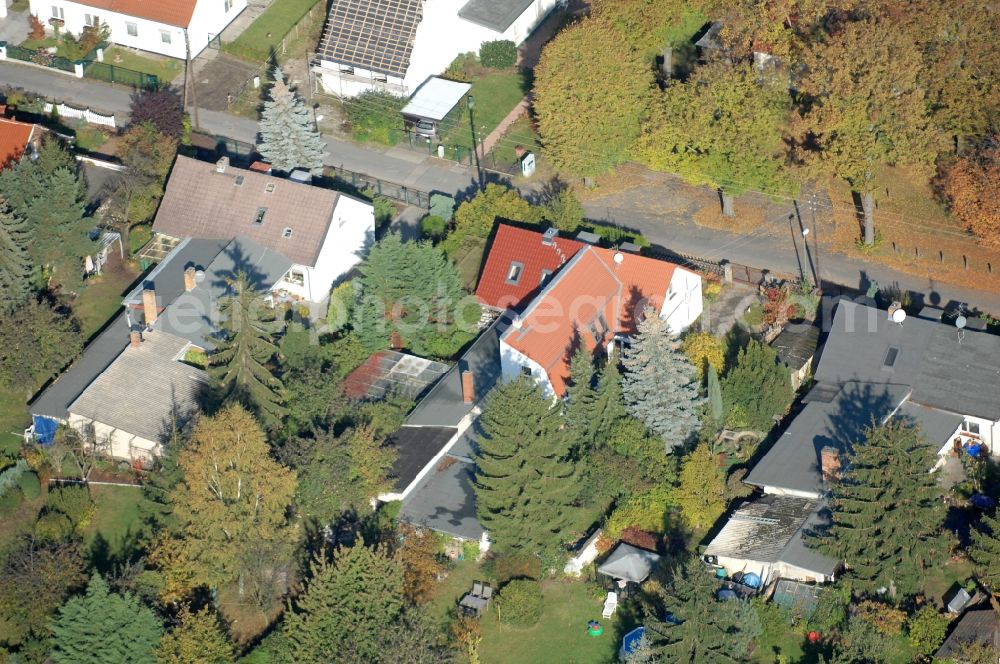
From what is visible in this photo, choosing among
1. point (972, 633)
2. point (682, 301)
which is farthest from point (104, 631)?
point (972, 633)

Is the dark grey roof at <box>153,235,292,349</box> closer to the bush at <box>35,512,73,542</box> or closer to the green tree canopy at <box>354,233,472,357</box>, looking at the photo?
the green tree canopy at <box>354,233,472,357</box>

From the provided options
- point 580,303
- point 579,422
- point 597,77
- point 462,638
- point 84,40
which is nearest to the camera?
point 462,638

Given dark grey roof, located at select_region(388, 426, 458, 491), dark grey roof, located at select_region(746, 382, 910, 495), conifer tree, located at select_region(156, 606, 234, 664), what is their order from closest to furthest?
conifer tree, located at select_region(156, 606, 234, 664) < dark grey roof, located at select_region(388, 426, 458, 491) < dark grey roof, located at select_region(746, 382, 910, 495)

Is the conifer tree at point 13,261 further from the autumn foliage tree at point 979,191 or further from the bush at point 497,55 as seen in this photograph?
the autumn foliage tree at point 979,191

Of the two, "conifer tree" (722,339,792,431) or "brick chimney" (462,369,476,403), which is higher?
"conifer tree" (722,339,792,431)

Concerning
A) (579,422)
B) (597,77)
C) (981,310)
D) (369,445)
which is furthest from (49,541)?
(981,310)

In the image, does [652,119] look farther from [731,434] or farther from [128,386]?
[128,386]

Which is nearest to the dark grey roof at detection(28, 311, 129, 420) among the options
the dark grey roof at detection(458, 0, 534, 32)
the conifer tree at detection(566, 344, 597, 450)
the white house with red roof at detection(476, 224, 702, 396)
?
the white house with red roof at detection(476, 224, 702, 396)
